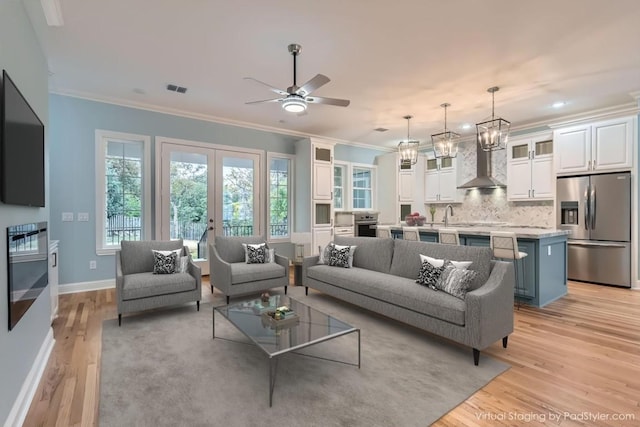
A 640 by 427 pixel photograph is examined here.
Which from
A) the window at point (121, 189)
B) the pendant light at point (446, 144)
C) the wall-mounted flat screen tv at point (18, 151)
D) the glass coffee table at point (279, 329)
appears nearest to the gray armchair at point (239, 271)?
the glass coffee table at point (279, 329)

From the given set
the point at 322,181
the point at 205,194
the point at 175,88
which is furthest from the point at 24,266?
the point at 322,181

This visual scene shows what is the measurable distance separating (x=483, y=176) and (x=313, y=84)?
5108mm

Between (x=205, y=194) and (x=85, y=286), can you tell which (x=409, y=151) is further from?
(x=85, y=286)

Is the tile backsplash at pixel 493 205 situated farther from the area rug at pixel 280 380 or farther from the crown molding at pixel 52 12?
the crown molding at pixel 52 12

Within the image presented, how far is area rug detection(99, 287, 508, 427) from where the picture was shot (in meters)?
1.93

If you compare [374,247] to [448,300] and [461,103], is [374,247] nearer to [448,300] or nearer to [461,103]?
[448,300]

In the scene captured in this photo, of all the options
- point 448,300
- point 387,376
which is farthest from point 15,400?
point 448,300

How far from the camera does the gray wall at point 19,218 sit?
176 cm

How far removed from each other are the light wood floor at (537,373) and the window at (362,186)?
457cm

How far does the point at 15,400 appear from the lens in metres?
1.87

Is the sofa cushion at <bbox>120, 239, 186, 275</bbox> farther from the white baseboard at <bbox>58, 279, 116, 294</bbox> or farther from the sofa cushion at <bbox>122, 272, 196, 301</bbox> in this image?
the white baseboard at <bbox>58, 279, 116, 294</bbox>

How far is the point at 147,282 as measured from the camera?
356cm

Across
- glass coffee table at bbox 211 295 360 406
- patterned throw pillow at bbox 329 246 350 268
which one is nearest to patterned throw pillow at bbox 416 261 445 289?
glass coffee table at bbox 211 295 360 406

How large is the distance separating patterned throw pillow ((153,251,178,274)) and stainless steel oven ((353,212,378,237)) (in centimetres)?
442
